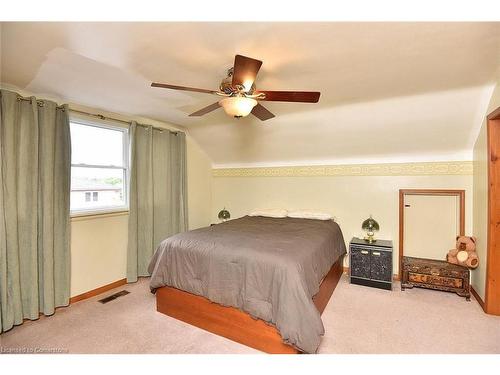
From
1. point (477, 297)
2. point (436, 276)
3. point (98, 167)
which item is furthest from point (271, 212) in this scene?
point (477, 297)

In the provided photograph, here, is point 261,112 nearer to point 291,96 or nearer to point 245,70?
point 291,96

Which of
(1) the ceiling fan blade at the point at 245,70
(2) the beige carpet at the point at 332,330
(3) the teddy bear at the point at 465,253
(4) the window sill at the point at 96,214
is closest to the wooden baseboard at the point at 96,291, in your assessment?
(2) the beige carpet at the point at 332,330

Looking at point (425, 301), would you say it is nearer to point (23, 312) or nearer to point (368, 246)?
point (368, 246)

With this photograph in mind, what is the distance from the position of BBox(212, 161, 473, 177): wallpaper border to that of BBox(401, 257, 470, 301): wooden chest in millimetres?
1174

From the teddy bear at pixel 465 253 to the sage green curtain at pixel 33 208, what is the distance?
14.5 ft

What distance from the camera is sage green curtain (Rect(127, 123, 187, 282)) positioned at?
3.40 meters

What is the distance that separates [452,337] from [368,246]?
1241mm

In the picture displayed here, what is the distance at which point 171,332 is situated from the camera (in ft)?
7.43

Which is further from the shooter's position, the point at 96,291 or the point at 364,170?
the point at 364,170

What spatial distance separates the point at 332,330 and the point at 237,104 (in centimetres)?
215

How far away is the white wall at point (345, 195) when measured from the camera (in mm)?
3412

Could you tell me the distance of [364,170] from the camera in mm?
3756

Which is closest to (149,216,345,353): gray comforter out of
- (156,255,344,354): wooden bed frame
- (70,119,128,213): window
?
(156,255,344,354): wooden bed frame

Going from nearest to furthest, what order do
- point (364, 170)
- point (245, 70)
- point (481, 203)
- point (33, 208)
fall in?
point (245, 70) < point (33, 208) < point (481, 203) < point (364, 170)
